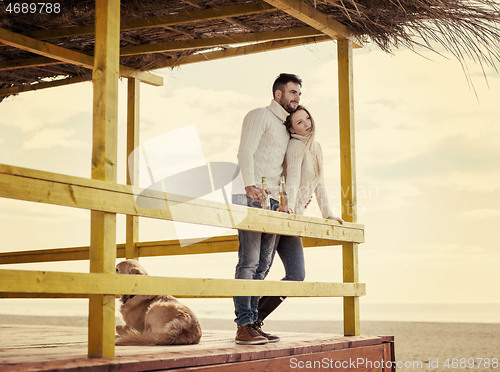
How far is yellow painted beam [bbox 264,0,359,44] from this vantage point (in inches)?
201

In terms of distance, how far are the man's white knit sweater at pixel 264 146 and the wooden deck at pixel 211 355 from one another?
3.47ft

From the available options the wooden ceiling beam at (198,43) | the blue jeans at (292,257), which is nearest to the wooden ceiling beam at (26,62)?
the wooden ceiling beam at (198,43)

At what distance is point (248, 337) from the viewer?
15.1 feet

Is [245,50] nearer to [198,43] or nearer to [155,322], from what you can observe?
[198,43]

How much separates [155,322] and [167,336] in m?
0.16

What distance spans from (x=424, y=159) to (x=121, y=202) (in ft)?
105

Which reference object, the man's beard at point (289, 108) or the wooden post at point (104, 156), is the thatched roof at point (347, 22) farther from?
the wooden post at point (104, 156)

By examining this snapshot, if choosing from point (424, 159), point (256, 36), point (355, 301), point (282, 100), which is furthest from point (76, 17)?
point (424, 159)

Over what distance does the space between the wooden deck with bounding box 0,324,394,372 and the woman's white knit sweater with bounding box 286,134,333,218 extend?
3.14 ft

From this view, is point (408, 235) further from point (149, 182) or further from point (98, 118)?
point (98, 118)

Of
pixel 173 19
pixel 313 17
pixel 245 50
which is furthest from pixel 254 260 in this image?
pixel 245 50

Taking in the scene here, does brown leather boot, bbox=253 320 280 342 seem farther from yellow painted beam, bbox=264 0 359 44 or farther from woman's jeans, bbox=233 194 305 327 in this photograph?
yellow painted beam, bbox=264 0 359 44

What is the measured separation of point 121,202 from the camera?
3662 millimetres

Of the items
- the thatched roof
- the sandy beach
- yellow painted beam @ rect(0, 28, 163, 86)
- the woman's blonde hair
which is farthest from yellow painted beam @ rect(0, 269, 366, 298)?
the sandy beach
